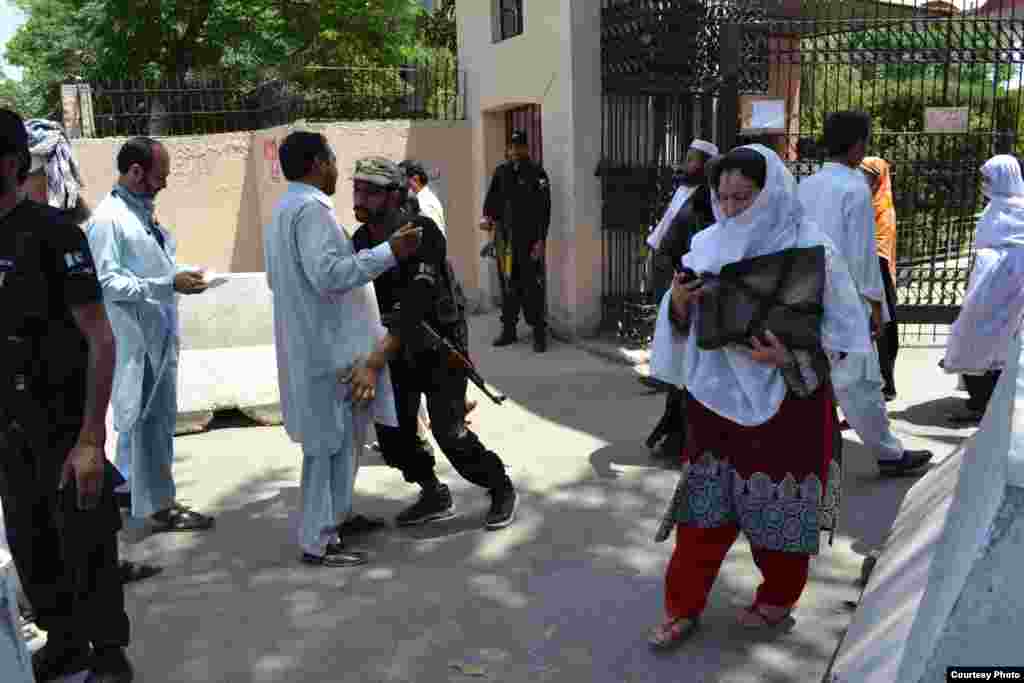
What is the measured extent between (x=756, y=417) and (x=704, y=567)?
57cm

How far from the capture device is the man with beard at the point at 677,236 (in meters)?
4.69

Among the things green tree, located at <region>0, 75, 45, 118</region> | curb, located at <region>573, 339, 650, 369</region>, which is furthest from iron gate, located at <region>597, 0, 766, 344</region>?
green tree, located at <region>0, 75, 45, 118</region>

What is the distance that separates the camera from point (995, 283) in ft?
18.0

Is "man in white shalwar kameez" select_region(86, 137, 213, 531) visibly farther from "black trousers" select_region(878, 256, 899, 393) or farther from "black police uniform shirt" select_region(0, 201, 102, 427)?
"black trousers" select_region(878, 256, 899, 393)

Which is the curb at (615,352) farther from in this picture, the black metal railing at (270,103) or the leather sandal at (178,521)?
the leather sandal at (178,521)

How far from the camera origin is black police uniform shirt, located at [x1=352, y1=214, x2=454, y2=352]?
396 centimetres

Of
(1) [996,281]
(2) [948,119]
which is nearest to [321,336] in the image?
(1) [996,281]

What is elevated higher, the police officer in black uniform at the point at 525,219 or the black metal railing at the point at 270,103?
the black metal railing at the point at 270,103

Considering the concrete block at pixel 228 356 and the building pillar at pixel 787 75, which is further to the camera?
the building pillar at pixel 787 75

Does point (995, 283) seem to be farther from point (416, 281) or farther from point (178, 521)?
point (178, 521)

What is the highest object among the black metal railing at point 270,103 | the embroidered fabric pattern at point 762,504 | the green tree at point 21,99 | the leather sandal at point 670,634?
the green tree at point 21,99

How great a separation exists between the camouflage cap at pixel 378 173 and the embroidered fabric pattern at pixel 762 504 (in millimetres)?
1731

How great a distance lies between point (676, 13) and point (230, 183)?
23.1 ft

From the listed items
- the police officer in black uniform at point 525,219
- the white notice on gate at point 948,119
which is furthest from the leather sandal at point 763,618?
the white notice on gate at point 948,119
